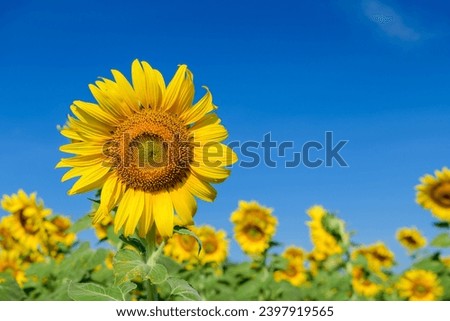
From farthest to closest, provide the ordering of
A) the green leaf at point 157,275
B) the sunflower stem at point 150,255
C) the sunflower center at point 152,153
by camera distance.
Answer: the sunflower center at point 152,153 < the sunflower stem at point 150,255 < the green leaf at point 157,275

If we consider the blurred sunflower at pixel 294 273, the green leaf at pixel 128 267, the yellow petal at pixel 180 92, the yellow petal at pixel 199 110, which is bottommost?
the green leaf at pixel 128 267

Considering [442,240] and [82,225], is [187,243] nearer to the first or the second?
[442,240]

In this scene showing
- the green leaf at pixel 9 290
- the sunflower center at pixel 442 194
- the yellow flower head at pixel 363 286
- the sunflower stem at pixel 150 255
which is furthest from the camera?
the yellow flower head at pixel 363 286

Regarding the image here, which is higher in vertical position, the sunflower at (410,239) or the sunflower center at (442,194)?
the sunflower at (410,239)

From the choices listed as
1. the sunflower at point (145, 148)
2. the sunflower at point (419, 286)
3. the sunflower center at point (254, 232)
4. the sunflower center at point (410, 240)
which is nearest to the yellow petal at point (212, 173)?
the sunflower at point (145, 148)

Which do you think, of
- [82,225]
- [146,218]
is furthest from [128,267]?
[82,225]

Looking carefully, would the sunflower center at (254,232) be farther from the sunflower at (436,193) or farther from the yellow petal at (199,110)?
the yellow petal at (199,110)
